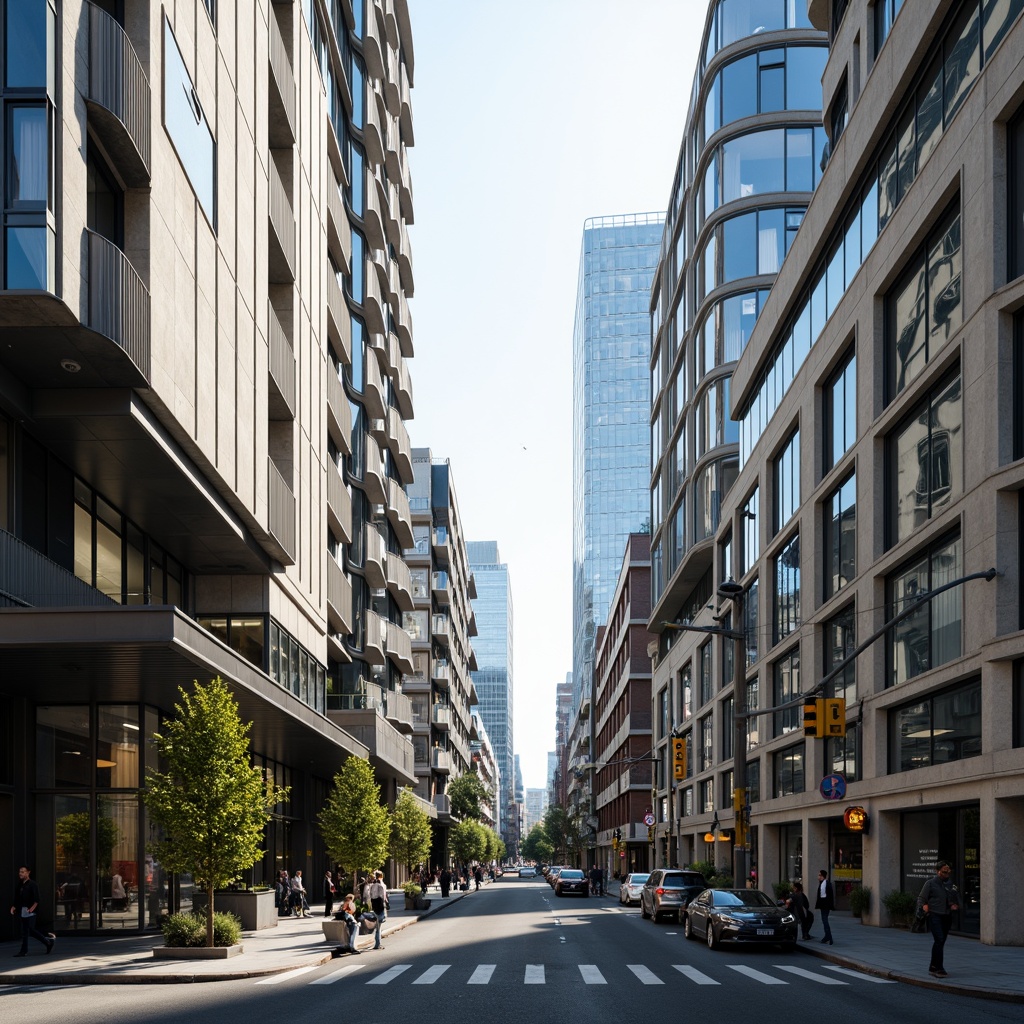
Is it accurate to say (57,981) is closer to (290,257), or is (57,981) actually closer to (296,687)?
(296,687)

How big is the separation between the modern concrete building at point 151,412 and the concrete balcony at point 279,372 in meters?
0.14

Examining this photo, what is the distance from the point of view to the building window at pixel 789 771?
143 feet

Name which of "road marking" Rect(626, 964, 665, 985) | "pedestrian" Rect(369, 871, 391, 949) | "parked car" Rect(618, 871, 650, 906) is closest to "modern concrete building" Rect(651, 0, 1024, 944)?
"parked car" Rect(618, 871, 650, 906)

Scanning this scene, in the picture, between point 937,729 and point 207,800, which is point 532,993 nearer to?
point 207,800

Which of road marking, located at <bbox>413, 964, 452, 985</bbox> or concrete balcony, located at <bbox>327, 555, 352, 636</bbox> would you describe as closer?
road marking, located at <bbox>413, 964, 452, 985</bbox>

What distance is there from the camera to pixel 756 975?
21766 millimetres

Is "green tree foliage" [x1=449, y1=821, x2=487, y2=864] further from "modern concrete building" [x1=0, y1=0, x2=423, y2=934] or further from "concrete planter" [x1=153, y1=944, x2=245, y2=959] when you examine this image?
"concrete planter" [x1=153, y1=944, x2=245, y2=959]

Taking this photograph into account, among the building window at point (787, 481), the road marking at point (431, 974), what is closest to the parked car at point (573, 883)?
the building window at point (787, 481)

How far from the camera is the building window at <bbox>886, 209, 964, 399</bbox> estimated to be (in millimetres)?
29984

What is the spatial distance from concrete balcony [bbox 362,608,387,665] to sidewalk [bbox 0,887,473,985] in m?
25.7

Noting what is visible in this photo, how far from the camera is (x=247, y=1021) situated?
15.5 m

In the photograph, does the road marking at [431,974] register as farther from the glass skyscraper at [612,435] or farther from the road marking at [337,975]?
the glass skyscraper at [612,435]

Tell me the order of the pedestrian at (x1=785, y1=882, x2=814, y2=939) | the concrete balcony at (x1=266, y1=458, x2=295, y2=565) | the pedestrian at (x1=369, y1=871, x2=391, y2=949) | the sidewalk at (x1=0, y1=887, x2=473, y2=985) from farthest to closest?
the concrete balcony at (x1=266, y1=458, x2=295, y2=565)
the pedestrian at (x1=785, y1=882, x2=814, y2=939)
the pedestrian at (x1=369, y1=871, x2=391, y2=949)
the sidewalk at (x1=0, y1=887, x2=473, y2=985)

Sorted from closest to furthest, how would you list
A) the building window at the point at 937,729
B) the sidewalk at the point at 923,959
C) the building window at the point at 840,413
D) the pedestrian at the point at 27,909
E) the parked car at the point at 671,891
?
the sidewalk at the point at 923,959, the pedestrian at the point at 27,909, the building window at the point at 937,729, the building window at the point at 840,413, the parked car at the point at 671,891
